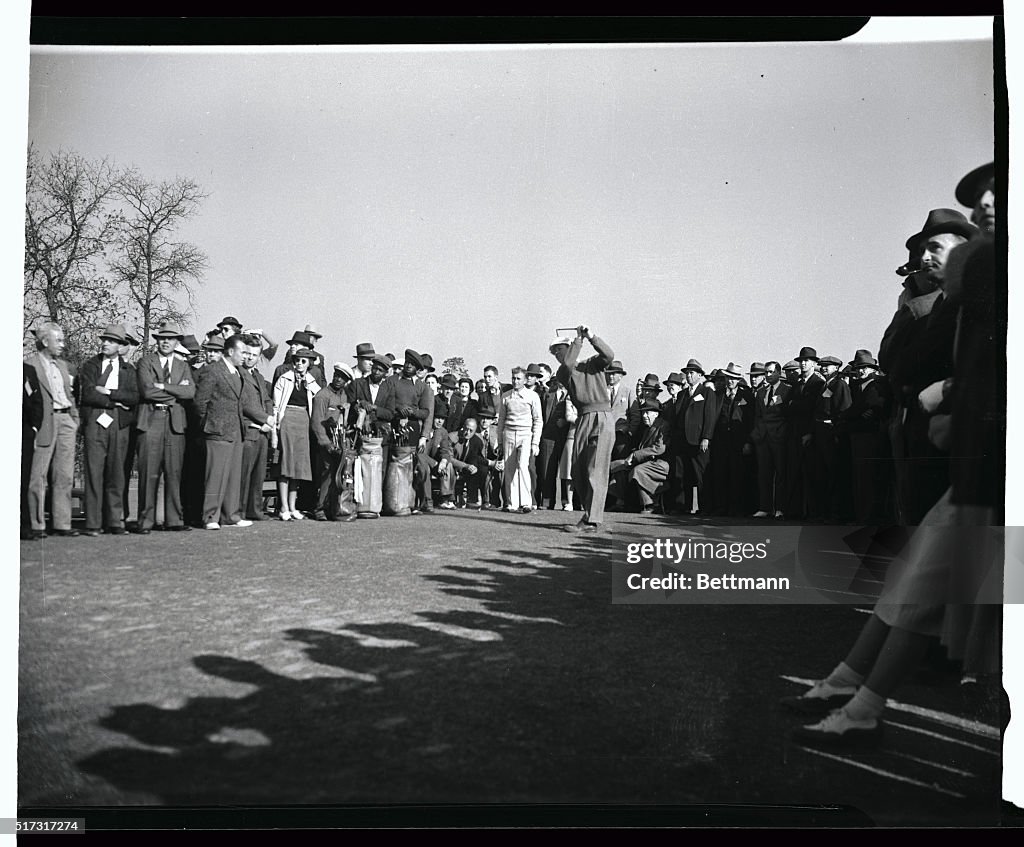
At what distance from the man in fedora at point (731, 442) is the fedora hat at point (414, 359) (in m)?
1.22

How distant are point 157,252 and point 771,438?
257 cm

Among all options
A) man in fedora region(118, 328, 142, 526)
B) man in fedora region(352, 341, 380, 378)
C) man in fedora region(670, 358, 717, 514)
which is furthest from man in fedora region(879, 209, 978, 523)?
man in fedora region(118, 328, 142, 526)

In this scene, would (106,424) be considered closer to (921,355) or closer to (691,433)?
(691,433)

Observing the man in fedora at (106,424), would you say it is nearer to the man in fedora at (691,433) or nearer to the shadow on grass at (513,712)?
the shadow on grass at (513,712)

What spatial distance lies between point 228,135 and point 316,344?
907mm

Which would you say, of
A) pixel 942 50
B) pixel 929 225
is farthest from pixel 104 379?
pixel 942 50

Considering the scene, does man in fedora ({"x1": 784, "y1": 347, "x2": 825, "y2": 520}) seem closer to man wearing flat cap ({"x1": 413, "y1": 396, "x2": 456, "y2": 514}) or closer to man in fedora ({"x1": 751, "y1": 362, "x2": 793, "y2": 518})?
man in fedora ({"x1": 751, "y1": 362, "x2": 793, "y2": 518})

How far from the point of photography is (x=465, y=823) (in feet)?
10.4

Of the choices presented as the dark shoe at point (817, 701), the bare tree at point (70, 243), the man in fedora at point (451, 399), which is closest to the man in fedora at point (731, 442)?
the dark shoe at point (817, 701)

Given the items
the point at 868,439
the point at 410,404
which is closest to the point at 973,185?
the point at 868,439

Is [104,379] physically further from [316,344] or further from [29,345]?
[316,344]

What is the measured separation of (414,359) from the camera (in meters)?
3.40

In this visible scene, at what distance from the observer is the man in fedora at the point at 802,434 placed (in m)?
3.31

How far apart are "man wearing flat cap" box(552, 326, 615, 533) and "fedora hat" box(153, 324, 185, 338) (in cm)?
151
